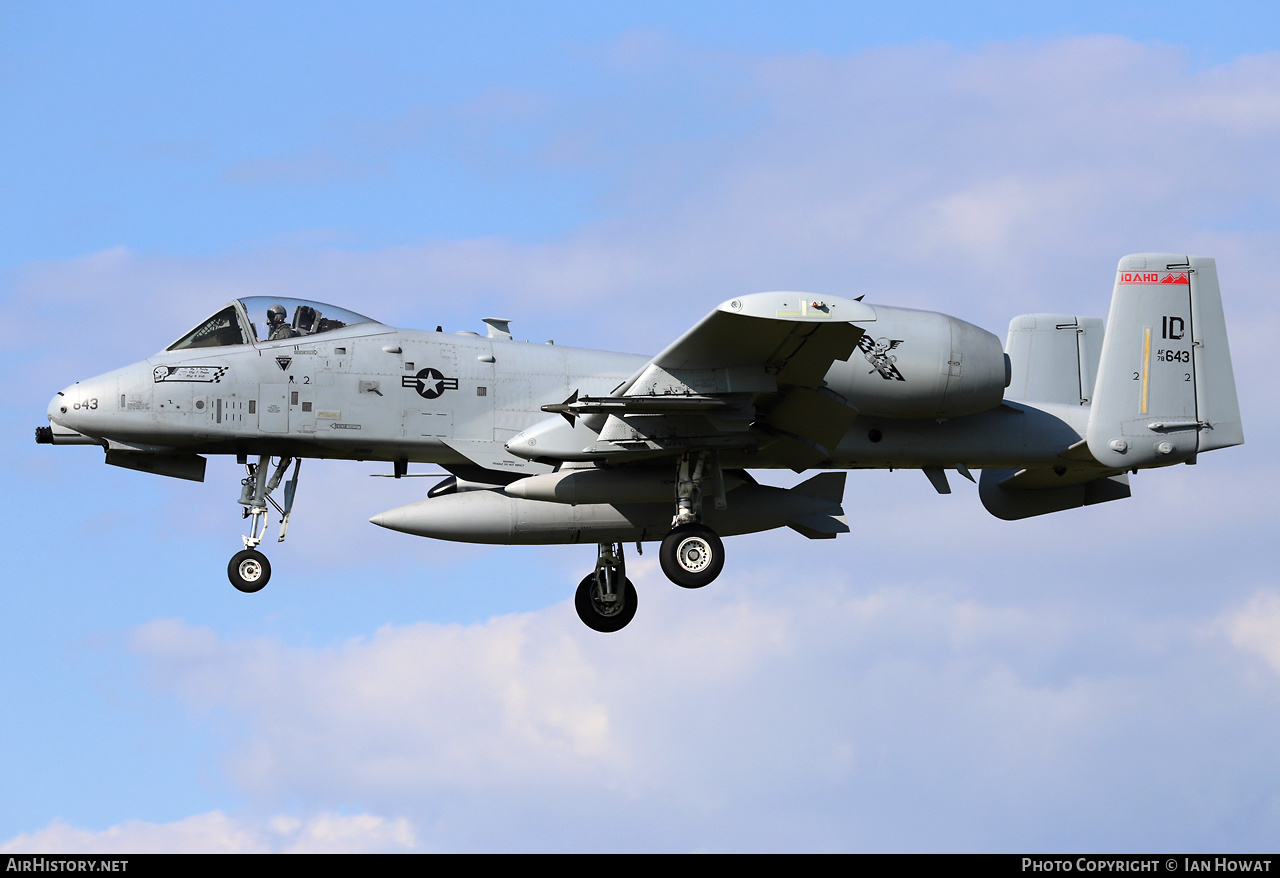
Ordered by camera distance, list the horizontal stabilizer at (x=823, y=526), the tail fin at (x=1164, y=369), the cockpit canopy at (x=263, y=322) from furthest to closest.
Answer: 1. the horizontal stabilizer at (x=823, y=526)
2. the tail fin at (x=1164, y=369)
3. the cockpit canopy at (x=263, y=322)

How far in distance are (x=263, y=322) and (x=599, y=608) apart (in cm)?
631

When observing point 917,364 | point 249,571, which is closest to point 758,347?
point 917,364

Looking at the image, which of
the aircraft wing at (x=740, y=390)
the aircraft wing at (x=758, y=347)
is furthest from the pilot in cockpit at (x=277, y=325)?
the aircraft wing at (x=758, y=347)

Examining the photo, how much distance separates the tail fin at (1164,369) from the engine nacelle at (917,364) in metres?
1.97

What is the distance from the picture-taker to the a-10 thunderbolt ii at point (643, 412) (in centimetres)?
1889

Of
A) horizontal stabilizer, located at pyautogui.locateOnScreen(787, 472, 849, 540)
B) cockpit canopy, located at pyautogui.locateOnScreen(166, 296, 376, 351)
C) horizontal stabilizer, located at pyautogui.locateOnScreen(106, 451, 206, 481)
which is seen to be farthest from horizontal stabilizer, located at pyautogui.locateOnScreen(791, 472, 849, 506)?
horizontal stabilizer, located at pyautogui.locateOnScreen(106, 451, 206, 481)

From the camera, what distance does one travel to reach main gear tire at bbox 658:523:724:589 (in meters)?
19.3

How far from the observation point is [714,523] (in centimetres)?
2077

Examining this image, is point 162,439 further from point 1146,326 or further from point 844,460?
point 1146,326

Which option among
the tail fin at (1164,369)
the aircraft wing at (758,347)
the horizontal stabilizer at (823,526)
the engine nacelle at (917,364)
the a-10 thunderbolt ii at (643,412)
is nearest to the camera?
the aircraft wing at (758,347)

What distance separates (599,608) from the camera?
22500 millimetres

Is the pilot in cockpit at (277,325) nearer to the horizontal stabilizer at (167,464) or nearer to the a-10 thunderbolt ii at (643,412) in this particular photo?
the a-10 thunderbolt ii at (643,412)
